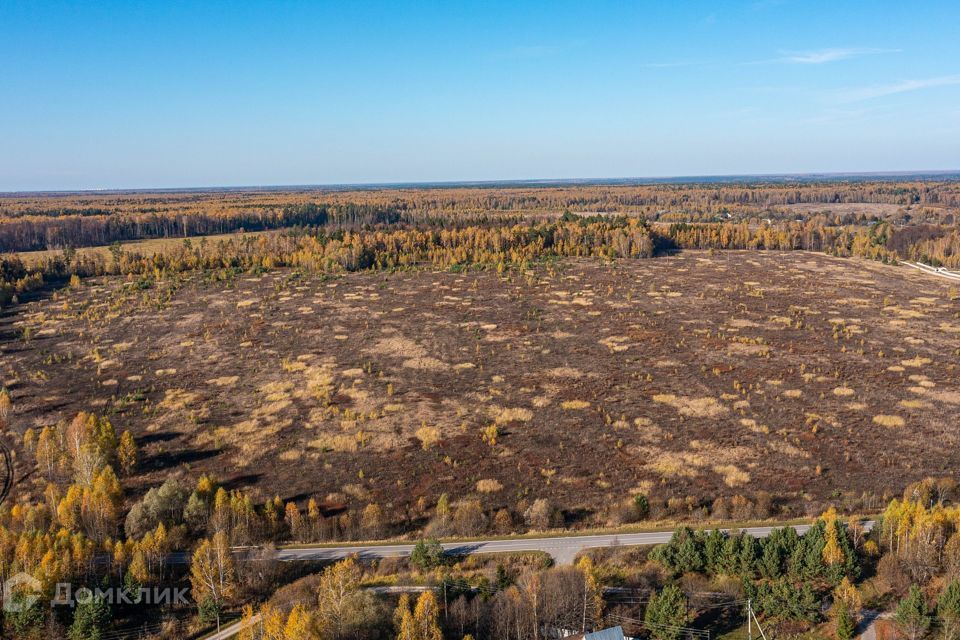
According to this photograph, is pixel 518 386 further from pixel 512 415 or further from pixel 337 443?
pixel 337 443

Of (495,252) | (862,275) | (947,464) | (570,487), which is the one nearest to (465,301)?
(495,252)

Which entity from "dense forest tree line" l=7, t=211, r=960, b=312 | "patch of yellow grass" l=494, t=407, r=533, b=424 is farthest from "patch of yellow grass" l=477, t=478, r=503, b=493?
"dense forest tree line" l=7, t=211, r=960, b=312

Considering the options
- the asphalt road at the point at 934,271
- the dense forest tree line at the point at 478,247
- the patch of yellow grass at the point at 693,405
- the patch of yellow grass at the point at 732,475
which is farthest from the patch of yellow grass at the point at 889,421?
the asphalt road at the point at 934,271

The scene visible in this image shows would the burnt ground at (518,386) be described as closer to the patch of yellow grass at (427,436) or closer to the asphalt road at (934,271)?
the patch of yellow grass at (427,436)

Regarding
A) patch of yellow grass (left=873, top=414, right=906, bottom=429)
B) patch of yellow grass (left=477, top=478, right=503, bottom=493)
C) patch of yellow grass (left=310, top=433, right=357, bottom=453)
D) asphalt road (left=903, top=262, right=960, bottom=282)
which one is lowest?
patch of yellow grass (left=477, top=478, right=503, bottom=493)

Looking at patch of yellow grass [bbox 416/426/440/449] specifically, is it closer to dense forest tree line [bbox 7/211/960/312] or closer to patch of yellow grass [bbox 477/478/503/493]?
patch of yellow grass [bbox 477/478/503/493]

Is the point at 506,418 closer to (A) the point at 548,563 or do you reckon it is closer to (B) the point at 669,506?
(B) the point at 669,506
